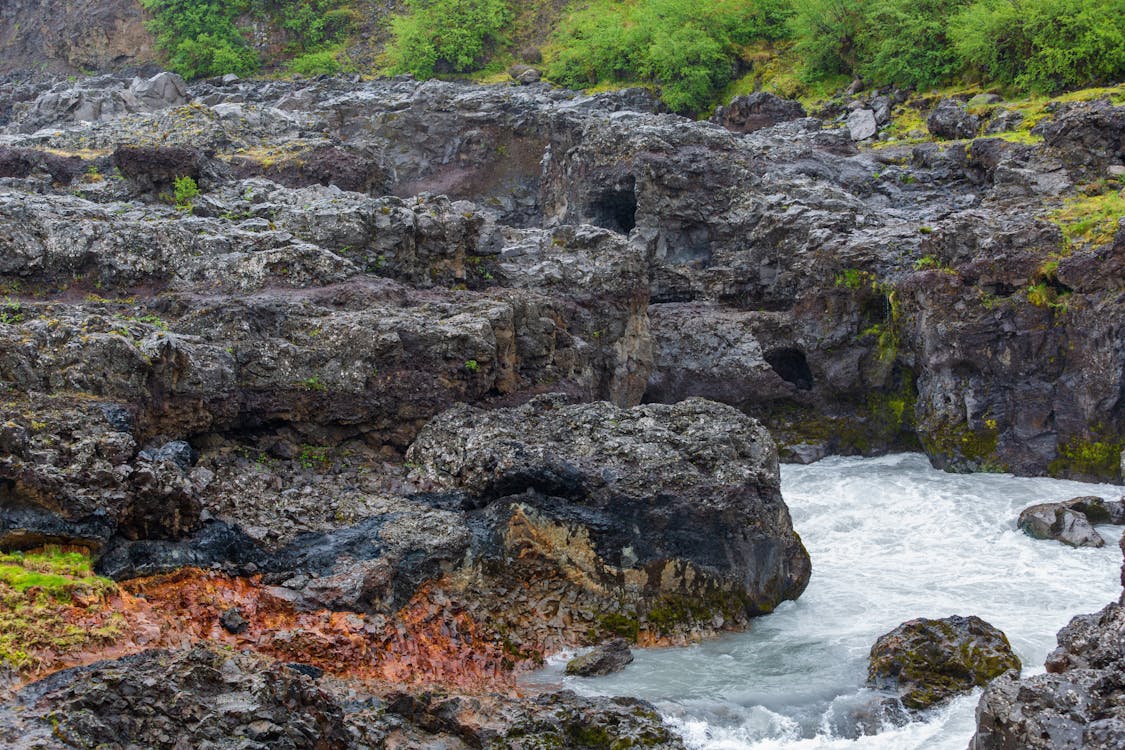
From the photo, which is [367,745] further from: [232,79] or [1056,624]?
[232,79]

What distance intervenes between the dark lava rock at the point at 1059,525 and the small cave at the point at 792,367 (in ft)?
28.5

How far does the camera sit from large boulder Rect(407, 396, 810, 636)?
1539 cm

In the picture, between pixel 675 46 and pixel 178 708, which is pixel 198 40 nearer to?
pixel 675 46

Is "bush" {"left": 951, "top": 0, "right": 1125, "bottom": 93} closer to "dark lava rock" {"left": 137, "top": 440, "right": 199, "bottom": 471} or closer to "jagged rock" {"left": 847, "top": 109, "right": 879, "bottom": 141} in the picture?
"jagged rock" {"left": 847, "top": 109, "right": 879, "bottom": 141}

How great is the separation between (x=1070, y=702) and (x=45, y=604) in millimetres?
10672

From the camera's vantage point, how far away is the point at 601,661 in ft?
45.1

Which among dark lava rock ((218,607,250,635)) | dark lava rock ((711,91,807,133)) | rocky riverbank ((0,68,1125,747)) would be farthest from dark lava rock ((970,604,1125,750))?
dark lava rock ((711,91,807,133))

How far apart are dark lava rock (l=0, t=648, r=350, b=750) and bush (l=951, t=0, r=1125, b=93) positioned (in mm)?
36513

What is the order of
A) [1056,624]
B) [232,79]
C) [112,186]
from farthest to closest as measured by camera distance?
[232,79]
[112,186]
[1056,624]

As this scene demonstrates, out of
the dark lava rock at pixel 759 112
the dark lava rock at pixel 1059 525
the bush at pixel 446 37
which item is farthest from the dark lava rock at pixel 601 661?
the bush at pixel 446 37

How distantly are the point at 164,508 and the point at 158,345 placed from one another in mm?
3090

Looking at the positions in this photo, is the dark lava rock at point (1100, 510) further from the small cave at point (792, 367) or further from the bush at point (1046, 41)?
the bush at point (1046, 41)

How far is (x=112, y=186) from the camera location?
80.1ft

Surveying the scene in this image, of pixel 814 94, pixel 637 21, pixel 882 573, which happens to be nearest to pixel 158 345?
pixel 882 573
